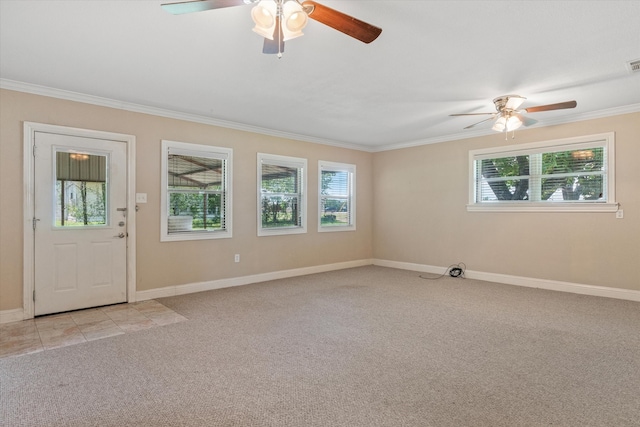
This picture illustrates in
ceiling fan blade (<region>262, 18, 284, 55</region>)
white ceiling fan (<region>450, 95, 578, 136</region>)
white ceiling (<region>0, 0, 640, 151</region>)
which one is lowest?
ceiling fan blade (<region>262, 18, 284, 55</region>)

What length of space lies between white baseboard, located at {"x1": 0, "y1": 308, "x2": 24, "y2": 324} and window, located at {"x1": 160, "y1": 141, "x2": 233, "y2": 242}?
1.63 metres

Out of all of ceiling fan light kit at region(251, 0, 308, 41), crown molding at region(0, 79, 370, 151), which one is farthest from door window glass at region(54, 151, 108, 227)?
ceiling fan light kit at region(251, 0, 308, 41)

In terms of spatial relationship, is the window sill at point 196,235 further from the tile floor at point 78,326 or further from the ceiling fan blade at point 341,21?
the ceiling fan blade at point 341,21

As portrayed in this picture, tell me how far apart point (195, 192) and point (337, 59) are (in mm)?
2941

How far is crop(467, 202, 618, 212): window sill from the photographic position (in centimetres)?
471

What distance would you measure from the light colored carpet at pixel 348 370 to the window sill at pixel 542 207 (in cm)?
131

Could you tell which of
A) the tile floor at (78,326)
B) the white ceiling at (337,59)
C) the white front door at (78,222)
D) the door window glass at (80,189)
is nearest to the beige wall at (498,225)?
the white ceiling at (337,59)

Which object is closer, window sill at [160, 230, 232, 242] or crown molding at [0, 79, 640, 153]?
crown molding at [0, 79, 640, 153]

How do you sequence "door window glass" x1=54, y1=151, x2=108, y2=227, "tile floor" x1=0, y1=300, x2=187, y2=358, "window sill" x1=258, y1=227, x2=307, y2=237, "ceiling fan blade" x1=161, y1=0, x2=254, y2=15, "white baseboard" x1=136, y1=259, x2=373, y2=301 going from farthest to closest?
1. "window sill" x1=258, y1=227, x2=307, y2=237
2. "white baseboard" x1=136, y1=259, x2=373, y2=301
3. "door window glass" x1=54, y1=151, x2=108, y2=227
4. "tile floor" x1=0, y1=300, x2=187, y2=358
5. "ceiling fan blade" x1=161, y1=0, x2=254, y2=15

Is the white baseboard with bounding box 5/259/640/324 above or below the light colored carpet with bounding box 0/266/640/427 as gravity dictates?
above

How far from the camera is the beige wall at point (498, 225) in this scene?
4.56m

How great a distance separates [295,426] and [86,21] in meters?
3.04

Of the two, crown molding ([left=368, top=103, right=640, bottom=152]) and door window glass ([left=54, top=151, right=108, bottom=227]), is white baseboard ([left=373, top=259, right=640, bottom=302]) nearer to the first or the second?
crown molding ([left=368, top=103, right=640, bottom=152])

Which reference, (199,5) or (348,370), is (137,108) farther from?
(348,370)
